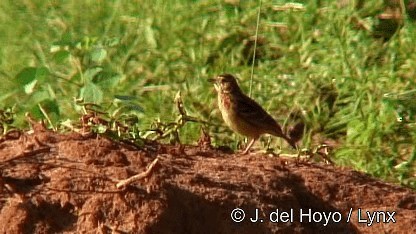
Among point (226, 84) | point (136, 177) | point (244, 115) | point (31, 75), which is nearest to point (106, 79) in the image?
point (31, 75)

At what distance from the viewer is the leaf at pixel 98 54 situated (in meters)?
7.27

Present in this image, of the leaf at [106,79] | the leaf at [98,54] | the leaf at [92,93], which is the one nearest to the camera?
the leaf at [92,93]

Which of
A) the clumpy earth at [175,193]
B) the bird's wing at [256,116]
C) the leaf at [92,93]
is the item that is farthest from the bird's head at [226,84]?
the clumpy earth at [175,193]

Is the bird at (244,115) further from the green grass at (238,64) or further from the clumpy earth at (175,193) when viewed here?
the clumpy earth at (175,193)

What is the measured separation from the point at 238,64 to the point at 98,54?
7.70 ft

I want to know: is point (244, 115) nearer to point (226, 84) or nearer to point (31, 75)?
point (226, 84)

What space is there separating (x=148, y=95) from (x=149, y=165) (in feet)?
14.0

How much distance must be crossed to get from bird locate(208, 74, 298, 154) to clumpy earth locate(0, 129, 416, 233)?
1908mm

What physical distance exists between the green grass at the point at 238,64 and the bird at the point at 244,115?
39cm

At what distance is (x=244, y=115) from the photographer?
7.61m

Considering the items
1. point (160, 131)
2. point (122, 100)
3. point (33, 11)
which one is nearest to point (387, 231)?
point (160, 131)

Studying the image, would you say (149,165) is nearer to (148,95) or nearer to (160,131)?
(160,131)

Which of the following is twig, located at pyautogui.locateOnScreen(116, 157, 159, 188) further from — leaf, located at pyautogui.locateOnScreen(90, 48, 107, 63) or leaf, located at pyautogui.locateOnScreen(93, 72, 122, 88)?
leaf, located at pyautogui.locateOnScreen(90, 48, 107, 63)

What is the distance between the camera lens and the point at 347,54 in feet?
29.5
